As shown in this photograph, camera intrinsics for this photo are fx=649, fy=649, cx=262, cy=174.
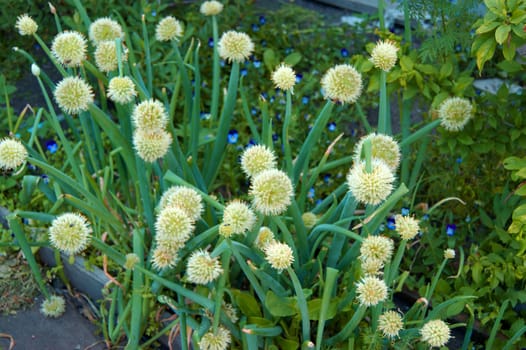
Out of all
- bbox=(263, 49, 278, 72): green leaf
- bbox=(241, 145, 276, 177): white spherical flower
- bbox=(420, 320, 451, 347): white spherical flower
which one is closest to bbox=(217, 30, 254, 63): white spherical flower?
bbox=(241, 145, 276, 177): white spherical flower

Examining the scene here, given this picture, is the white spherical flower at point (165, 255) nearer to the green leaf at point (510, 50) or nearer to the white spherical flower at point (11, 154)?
the white spherical flower at point (11, 154)

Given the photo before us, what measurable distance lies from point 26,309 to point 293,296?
45.5 inches

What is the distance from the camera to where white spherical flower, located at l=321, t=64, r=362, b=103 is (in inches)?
69.2

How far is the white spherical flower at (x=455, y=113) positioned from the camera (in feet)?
6.82

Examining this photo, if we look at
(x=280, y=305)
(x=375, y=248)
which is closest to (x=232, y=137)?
(x=280, y=305)

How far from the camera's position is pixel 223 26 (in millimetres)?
3584

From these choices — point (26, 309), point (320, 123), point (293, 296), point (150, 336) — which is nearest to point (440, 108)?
point (320, 123)

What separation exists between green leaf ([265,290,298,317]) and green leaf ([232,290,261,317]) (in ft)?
0.46

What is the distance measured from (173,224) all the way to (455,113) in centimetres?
104

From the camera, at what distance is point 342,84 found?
1756mm

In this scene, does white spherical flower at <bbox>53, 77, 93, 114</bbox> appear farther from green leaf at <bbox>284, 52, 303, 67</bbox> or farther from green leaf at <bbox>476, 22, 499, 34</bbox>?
green leaf at <bbox>284, 52, 303, 67</bbox>

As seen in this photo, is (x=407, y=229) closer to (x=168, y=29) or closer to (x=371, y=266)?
(x=371, y=266)

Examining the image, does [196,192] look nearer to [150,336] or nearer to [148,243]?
[148,243]

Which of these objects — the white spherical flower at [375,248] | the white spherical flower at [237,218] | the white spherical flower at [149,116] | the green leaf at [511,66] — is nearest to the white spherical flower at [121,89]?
the white spherical flower at [149,116]
